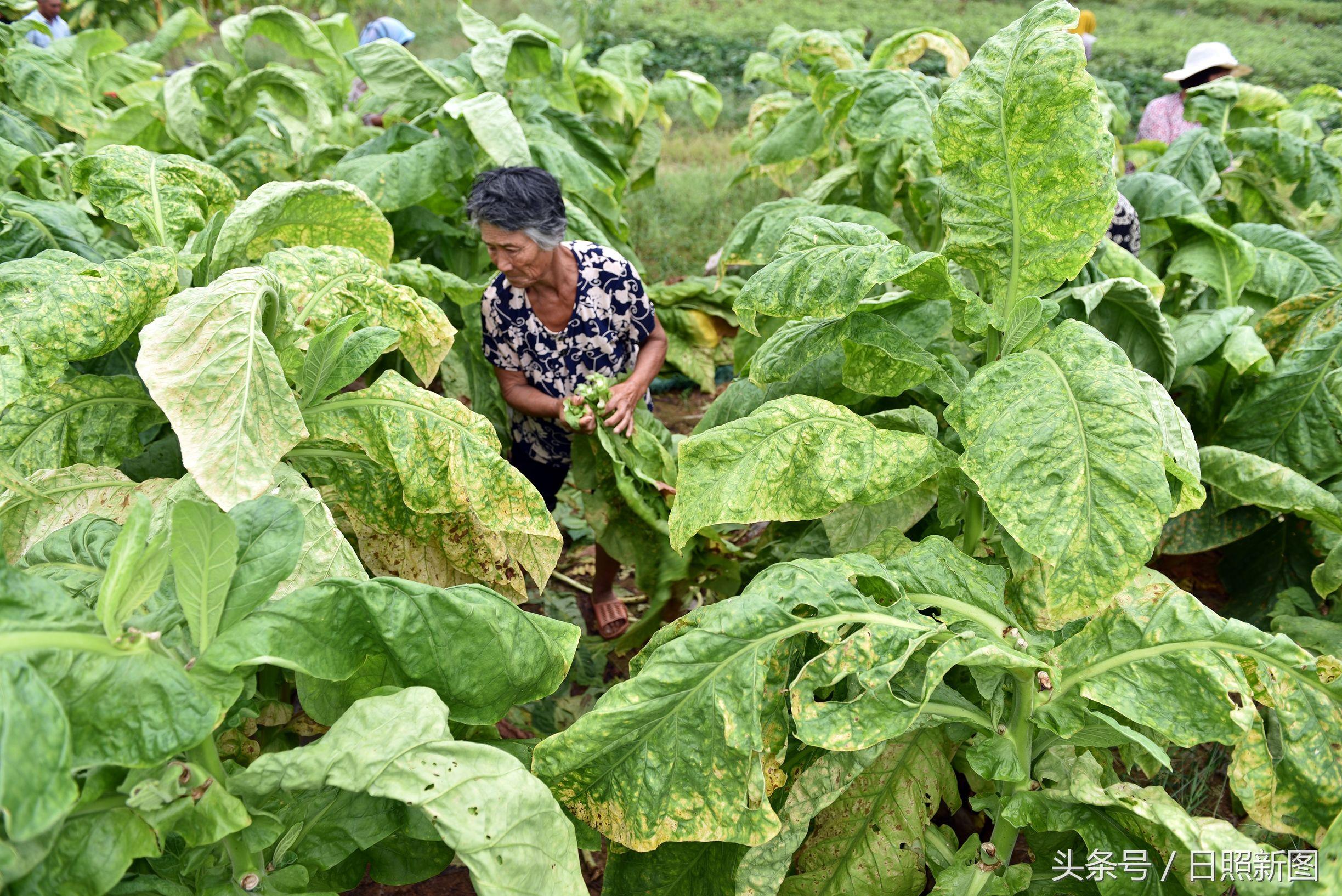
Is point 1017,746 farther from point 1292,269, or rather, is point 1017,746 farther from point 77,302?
point 1292,269

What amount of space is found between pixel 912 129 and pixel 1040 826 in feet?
6.81

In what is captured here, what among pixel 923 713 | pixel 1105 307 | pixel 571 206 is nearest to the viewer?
pixel 923 713

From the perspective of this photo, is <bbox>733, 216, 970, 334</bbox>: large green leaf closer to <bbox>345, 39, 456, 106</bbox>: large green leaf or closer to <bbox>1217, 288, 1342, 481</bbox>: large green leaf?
<bbox>1217, 288, 1342, 481</bbox>: large green leaf

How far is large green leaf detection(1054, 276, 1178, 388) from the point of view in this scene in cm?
208

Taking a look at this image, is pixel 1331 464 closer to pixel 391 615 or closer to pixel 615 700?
pixel 615 700

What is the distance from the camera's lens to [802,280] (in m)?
1.81

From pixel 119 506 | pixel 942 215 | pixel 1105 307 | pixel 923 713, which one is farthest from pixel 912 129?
pixel 119 506

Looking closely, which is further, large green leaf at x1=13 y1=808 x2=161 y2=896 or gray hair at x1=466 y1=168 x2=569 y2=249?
gray hair at x1=466 y1=168 x2=569 y2=249

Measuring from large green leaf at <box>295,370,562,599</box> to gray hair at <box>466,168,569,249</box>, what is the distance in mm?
892

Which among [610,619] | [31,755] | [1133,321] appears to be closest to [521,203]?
[610,619]

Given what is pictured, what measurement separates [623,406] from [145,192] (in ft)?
4.24

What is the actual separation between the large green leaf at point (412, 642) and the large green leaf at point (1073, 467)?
77 cm

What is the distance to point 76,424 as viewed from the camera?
5.91ft

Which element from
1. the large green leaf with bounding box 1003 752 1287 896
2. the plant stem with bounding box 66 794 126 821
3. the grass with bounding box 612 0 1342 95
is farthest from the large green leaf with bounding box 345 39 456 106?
the grass with bounding box 612 0 1342 95
